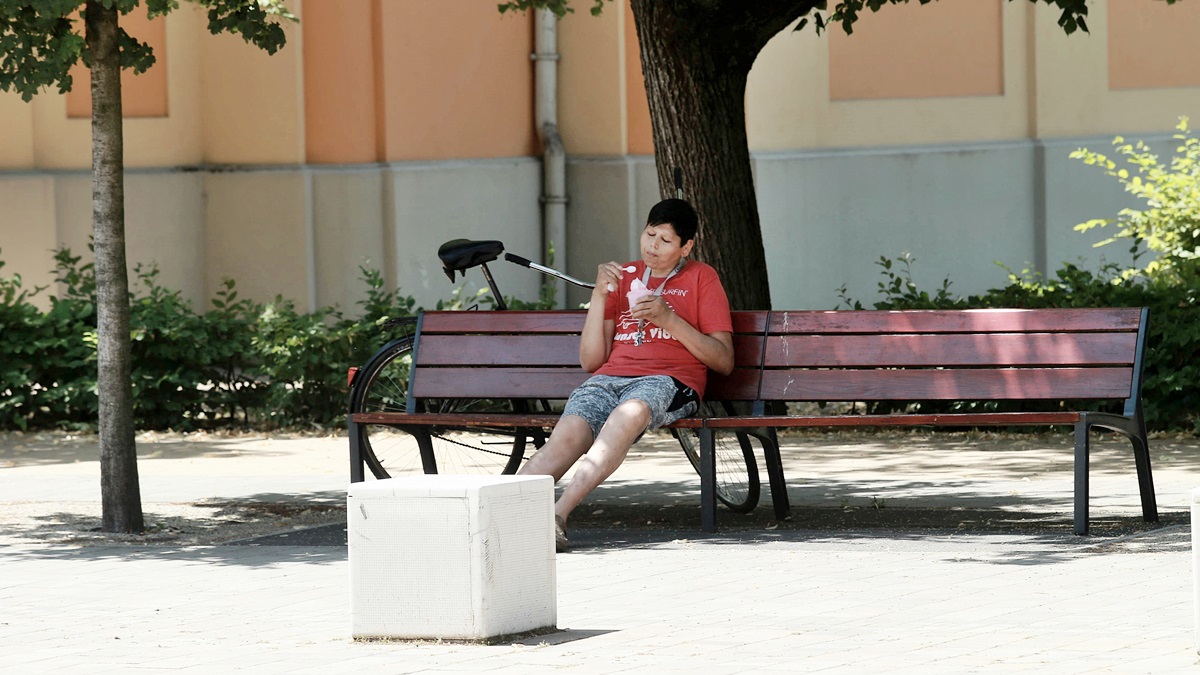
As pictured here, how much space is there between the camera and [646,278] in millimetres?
8164

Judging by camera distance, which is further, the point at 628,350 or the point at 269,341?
the point at 269,341

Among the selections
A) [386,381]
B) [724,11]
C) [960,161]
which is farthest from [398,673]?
[960,161]

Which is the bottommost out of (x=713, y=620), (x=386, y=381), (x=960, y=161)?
(x=713, y=620)

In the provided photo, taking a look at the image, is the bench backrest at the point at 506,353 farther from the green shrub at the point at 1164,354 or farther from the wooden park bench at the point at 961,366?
the green shrub at the point at 1164,354

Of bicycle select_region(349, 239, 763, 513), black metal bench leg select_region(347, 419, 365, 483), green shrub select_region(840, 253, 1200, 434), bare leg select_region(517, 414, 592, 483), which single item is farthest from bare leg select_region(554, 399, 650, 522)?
green shrub select_region(840, 253, 1200, 434)

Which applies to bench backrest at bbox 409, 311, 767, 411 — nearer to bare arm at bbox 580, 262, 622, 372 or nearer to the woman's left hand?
bare arm at bbox 580, 262, 622, 372

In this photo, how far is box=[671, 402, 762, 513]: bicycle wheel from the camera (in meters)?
8.67

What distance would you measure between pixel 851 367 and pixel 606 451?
128cm

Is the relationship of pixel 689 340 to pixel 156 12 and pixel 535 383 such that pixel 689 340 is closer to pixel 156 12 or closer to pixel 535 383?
pixel 535 383

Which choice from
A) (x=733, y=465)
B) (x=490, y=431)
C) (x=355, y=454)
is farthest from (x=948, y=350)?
(x=355, y=454)

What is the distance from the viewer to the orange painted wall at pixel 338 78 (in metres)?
17.5

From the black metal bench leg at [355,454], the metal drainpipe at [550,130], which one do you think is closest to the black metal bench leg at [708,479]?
the black metal bench leg at [355,454]

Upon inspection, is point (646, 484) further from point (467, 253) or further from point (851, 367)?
point (851, 367)

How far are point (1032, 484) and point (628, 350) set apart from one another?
95.7 inches
